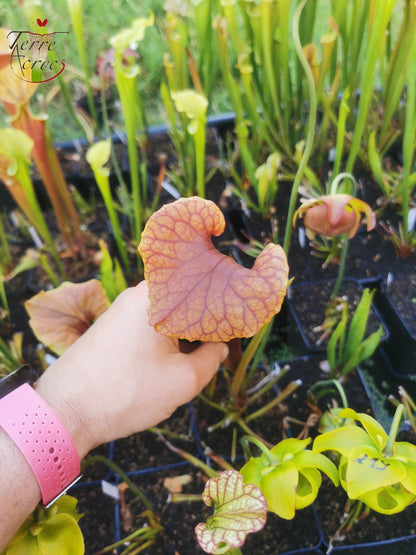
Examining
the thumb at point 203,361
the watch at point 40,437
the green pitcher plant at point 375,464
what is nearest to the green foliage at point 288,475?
the green pitcher plant at point 375,464

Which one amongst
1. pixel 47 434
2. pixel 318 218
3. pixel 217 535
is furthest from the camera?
pixel 318 218

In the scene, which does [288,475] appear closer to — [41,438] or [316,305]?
[41,438]

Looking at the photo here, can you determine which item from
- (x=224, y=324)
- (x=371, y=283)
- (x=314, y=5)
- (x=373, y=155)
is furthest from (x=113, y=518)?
(x=314, y=5)

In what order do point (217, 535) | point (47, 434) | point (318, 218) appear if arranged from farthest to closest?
point (318, 218)
point (47, 434)
point (217, 535)

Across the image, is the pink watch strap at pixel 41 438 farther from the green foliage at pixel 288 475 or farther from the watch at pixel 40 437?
the green foliage at pixel 288 475

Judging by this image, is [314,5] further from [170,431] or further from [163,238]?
[170,431]

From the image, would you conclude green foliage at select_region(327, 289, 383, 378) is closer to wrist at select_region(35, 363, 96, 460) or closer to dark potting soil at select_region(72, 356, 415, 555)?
dark potting soil at select_region(72, 356, 415, 555)
